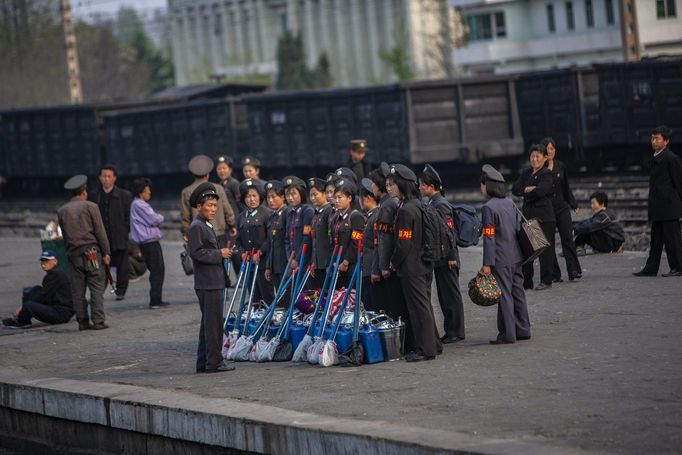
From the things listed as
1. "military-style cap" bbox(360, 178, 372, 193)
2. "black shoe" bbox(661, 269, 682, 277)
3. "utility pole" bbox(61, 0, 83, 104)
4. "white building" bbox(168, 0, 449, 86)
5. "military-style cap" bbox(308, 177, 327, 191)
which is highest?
"white building" bbox(168, 0, 449, 86)

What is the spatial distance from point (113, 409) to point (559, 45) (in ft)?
190

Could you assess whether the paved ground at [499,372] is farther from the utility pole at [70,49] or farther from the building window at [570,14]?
the building window at [570,14]

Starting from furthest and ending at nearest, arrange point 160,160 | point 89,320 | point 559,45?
1. point 559,45
2. point 160,160
3. point 89,320

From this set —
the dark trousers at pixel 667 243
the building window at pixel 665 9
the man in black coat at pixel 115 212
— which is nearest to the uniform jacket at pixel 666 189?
the dark trousers at pixel 667 243

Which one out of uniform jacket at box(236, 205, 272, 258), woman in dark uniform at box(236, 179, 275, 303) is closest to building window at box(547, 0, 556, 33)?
woman in dark uniform at box(236, 179, 275, 303)

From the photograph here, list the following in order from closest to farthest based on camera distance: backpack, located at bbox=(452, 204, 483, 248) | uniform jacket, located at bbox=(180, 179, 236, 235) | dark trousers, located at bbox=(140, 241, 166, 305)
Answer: backpack, located at bbox=(452, 204, 483, 248)
uniform jacket, located at bbox=(180, 179, 236, 235)
dark trousers, located at bbox=(140, 241, 166, 305)

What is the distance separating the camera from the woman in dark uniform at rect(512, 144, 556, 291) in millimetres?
14406

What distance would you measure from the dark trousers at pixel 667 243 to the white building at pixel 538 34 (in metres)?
44.5

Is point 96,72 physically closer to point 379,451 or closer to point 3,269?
point 3,269

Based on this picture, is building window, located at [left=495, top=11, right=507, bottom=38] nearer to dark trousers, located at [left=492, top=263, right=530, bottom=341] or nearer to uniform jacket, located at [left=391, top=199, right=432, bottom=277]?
dark trousers, located at [left=492, top=263, right=530, bottom=341]

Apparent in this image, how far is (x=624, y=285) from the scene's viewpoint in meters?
14.3

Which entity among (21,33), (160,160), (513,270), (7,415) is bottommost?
(7,415)

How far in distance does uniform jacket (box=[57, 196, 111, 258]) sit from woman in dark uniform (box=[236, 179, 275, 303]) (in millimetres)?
1804

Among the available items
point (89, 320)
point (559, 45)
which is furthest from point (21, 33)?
point (89, 320)
